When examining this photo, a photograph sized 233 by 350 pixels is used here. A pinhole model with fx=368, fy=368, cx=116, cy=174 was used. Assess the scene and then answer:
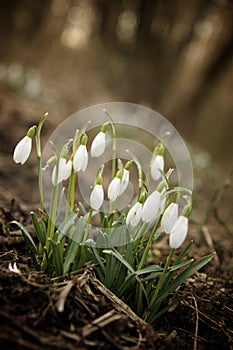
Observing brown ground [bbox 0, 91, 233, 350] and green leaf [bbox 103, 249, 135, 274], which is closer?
brown ground [bbox 0, 91, 233, 350]

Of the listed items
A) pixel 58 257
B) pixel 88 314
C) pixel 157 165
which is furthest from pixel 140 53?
pixel 88 314

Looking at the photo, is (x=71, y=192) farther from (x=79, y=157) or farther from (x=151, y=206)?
(x=151, y=206)

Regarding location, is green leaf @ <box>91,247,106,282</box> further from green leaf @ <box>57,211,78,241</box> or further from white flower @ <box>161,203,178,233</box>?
white flower @ <box>161,203,178,233</box>

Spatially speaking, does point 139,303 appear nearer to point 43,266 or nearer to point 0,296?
point 43,266

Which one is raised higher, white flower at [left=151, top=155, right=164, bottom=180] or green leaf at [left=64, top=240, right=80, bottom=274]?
white flower at [left=151, top=155, right=164, bottom=180]

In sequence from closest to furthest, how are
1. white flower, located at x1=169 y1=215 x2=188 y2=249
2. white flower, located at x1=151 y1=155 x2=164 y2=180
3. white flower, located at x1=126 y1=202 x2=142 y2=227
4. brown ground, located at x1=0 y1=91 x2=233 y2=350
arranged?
brown ground, located at x1=0 y1=91 x2=233 y2=350 < white flower, located at x1=169 y1=215 x2=188 y2=249 < white flower, located at x1=126 y1=202 x2=142 y2=227 < white flower, located at x1=151 y1=155 x2=164 y2=180

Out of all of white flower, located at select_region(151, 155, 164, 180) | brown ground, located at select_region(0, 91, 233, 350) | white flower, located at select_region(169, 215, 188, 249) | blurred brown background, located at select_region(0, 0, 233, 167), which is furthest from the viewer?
blurred brown background, located at select_region(0, 0, 233, 167)

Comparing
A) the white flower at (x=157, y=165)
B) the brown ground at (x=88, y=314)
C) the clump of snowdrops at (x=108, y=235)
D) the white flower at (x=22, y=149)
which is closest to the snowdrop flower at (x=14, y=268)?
the brown ground at (x=88, y=314)

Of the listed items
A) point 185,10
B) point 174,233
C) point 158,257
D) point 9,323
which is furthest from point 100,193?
point 185,10

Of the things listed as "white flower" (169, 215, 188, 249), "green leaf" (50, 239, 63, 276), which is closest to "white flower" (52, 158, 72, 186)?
"green leaf" (50, 239, 63, 276)

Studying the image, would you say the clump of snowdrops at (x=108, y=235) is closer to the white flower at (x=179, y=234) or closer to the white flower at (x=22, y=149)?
the white flower at (x=22, y=149)
